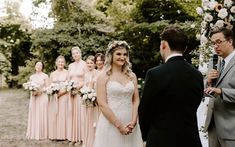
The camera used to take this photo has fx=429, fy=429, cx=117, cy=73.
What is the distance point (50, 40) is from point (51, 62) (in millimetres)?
1423

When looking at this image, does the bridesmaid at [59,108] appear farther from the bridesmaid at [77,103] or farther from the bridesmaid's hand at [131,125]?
the bridesmaid's hand at [131,125]

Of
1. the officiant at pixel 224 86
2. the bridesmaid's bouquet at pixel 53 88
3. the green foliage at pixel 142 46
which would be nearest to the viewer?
the officiant at pixel 224 86

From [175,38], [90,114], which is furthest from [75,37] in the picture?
[175,38]

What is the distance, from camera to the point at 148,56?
16.3m

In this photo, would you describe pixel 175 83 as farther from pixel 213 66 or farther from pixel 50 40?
pixel 50 40

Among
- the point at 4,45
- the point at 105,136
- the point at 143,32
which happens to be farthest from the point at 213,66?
the point at 4,45

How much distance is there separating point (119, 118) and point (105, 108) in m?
0.30

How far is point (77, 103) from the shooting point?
9.57 meters

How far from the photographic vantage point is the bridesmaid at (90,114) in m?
8.29

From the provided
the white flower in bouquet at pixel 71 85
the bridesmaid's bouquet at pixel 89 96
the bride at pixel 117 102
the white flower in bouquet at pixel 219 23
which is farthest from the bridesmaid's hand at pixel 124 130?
the white flower in bouquet at pixel 71 85

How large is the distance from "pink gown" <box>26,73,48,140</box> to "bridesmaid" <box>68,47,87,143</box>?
845 mm

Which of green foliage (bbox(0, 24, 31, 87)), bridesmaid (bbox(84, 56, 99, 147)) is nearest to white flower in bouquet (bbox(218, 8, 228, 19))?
bridesmaid (bbox(84, 56, 99, 147))

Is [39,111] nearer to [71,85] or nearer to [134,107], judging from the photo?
[71,85]

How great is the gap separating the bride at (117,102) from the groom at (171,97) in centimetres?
155
